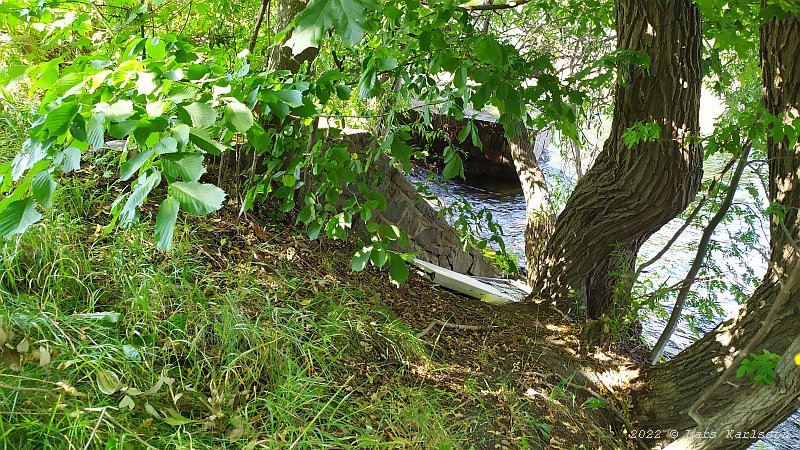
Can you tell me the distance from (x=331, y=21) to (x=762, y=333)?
8.13 feet

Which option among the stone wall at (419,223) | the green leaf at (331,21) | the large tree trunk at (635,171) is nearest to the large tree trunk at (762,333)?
the large tree trunk at (635,171)

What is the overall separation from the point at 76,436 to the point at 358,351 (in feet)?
4.03

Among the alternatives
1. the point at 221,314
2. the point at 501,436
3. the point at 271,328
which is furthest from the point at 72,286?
the point at 501,436

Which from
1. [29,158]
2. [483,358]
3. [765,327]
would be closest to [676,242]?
[765,327]

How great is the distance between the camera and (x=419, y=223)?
16.0ft

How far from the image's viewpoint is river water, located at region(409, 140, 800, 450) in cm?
423

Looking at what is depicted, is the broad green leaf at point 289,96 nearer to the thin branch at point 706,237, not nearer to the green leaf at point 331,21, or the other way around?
the green leaf at point 331,21


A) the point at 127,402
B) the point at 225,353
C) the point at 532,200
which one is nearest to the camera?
the point at 127,402

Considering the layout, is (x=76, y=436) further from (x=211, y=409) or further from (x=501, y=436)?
(x=501, y=436)

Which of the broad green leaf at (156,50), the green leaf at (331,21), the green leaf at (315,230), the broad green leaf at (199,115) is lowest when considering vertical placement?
the green leaf at (315,230)

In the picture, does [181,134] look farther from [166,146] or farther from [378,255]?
[378,255]

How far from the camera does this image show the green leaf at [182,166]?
1067mm

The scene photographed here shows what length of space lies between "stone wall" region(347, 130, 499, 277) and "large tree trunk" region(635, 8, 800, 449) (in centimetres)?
201

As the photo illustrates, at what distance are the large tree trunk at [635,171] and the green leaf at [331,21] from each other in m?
2.38
